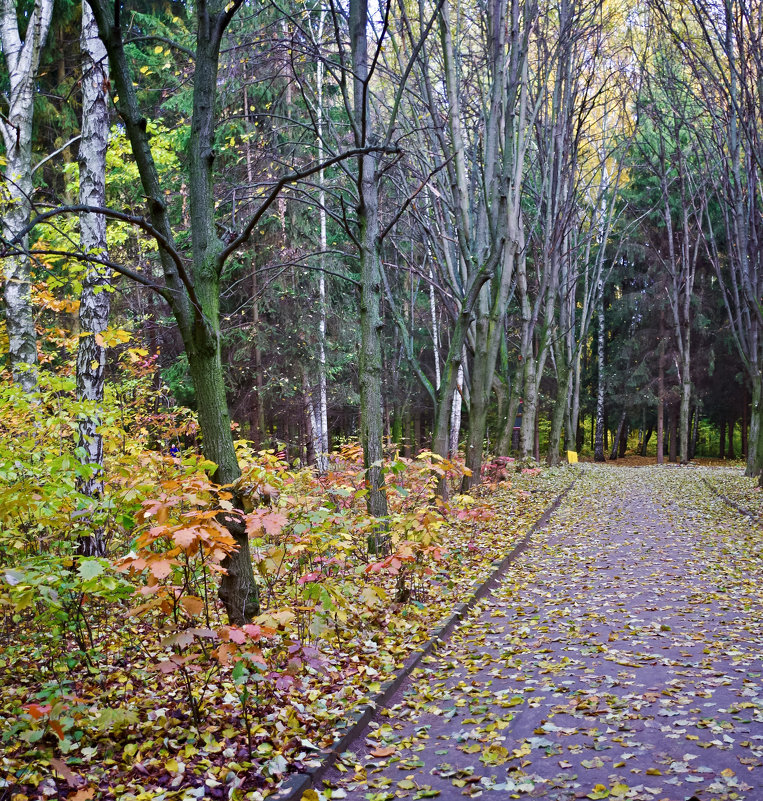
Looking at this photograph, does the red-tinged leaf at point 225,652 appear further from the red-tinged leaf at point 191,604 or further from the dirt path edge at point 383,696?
the dirt path edge at point 383,696

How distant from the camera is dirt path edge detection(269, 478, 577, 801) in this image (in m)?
3.26

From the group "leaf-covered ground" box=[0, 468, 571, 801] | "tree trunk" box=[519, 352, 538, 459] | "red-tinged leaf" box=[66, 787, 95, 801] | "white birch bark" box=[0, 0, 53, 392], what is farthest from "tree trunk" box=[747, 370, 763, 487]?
"red-tinged leaf" box=[66, 787, 95, 801]

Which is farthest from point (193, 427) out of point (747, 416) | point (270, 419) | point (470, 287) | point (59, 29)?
point (747, 416)

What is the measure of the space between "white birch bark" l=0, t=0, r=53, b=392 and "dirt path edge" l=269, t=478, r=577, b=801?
5.98 meters

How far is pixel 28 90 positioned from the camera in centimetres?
932

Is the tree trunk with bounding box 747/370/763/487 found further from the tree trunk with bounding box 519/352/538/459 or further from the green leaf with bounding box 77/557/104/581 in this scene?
the green leaf with bounding box 77/557/104/581

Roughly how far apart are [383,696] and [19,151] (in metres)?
8.59

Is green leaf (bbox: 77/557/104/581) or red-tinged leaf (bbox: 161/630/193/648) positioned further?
red-tinged leaf (bbox: 161/630/193/648)

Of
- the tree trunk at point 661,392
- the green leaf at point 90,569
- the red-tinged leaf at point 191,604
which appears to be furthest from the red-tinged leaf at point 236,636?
the tree trunk at point 661,392

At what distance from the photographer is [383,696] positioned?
443cm

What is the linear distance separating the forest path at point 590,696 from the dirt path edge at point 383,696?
77 millimetres

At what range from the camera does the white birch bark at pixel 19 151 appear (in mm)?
8909

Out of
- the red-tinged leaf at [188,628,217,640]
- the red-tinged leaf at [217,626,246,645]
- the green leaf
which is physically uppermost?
the green leaf

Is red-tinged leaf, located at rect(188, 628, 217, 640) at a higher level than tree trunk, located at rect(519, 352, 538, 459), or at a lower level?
lower
